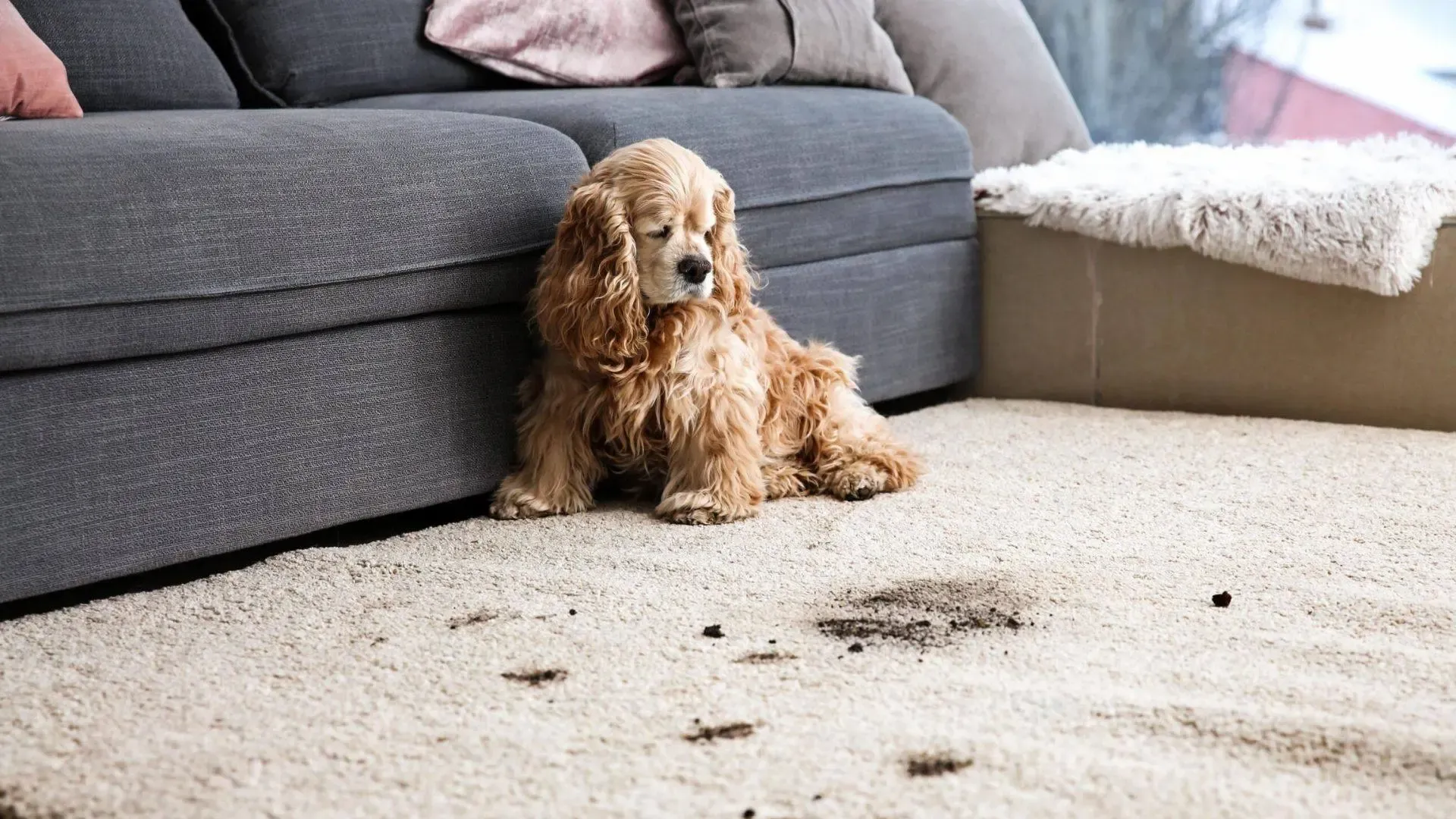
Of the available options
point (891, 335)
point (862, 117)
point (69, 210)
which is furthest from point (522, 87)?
point (69, 210)

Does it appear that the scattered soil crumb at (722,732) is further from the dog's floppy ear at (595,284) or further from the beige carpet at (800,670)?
the dog's floppy ear at (595,284)

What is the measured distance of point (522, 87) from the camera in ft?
9.34

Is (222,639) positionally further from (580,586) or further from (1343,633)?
(1343,633)

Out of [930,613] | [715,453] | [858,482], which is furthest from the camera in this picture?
[858,482]

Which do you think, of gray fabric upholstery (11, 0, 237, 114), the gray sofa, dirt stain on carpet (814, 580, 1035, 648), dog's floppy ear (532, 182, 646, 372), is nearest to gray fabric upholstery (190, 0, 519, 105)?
the gray sofa

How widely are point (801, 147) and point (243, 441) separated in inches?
44.1

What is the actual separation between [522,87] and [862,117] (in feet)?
2.18

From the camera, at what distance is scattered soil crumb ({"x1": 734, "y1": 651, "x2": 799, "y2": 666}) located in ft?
4.94

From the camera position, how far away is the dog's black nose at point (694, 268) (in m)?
2.00

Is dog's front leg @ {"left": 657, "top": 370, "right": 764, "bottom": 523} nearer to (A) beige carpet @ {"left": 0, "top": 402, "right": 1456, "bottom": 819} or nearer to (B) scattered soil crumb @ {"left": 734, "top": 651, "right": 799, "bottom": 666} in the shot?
(A) beige carpet @ {"left": 0, "top": 402, "right": 1456, "bottom": 819}

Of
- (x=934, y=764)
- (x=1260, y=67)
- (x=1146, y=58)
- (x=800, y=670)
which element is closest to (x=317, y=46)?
(x=800, y=670)

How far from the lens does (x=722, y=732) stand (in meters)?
1.33

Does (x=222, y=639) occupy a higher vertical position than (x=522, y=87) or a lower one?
Answer: lower

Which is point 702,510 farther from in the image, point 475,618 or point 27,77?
point 27,77
